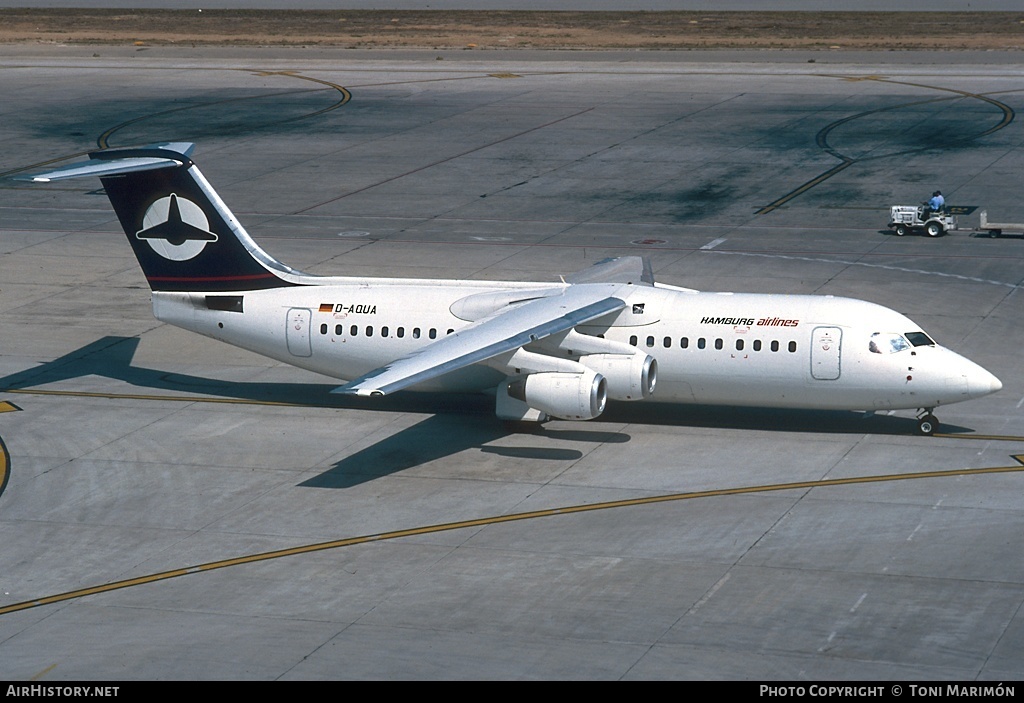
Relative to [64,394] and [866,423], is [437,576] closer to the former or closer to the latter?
[866,423]

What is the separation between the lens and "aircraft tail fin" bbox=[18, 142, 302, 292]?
3891 centimetres

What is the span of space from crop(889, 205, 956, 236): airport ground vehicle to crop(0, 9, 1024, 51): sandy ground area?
43984 millimetres

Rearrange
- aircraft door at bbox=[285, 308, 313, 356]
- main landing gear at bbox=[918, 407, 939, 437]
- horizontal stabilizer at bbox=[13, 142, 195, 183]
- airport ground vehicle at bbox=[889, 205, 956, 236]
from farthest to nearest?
airport ground vehicle at bbox=[889, 205, 956, 236]
aircraft door at bbox=[285, 308, 313, 356]
horizontal stabilizer at bbox=[13, 142, 195, 183]
main landing gear at bbox=[918, 407, 939, 437]

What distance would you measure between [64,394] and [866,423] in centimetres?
2212

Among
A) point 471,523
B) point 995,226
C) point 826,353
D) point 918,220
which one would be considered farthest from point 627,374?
point 995,226

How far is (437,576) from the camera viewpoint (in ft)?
92.0

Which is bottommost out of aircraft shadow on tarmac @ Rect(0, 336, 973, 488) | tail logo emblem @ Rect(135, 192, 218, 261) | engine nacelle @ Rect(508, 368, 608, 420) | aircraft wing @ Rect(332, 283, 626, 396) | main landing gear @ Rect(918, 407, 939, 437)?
aircraft shadow on tarmac @ Rect(0, 336, 973, 488)

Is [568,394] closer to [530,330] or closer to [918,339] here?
[530,330]

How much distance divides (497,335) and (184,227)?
10279 mm

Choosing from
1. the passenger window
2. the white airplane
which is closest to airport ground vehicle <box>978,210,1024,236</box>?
the white airplane

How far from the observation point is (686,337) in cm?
3619

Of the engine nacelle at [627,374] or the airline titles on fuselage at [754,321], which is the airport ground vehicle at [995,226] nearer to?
the airline titles on fuselage at [754,321]

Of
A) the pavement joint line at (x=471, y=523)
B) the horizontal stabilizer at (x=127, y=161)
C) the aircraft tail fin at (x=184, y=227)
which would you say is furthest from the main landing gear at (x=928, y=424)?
the horizontal stabilizer at (x=127, y=161)

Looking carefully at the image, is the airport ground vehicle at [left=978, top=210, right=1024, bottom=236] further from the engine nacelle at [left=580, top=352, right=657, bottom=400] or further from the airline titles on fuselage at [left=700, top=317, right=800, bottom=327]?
the engine nacelle at [left=580, top=352, right=657, bottom=400]
